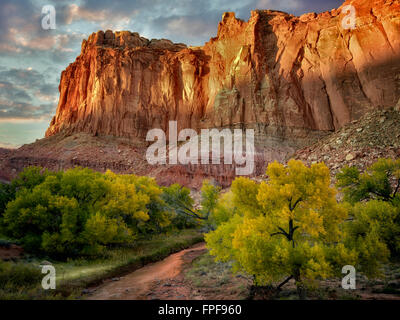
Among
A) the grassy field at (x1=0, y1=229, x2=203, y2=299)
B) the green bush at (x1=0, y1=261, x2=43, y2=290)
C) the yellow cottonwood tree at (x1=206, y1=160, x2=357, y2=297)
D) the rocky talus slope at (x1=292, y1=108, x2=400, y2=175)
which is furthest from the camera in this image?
the rocky talus slope at (x1=292, y1=108, x2=400, y2=175)

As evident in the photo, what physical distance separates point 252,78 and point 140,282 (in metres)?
50.6

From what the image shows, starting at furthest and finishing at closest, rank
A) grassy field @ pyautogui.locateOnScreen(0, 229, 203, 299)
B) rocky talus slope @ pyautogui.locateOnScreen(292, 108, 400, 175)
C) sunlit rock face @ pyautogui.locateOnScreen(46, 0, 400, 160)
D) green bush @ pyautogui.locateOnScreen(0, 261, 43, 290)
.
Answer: sunlit rock face @ pyautogui.locateOnScreen(46, 0, 400, 160) → rocky talus slope @ pyautogui.locateOnScreen(292, 108, 400, 175) → green bush @ pyautogui.locateOnScreen(0, 261, 43, 290) → grassy field @ pyautogui.locateOnScreen(0, 229, 203, 299)

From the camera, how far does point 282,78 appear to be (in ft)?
176

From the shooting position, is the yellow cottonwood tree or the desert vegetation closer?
the yellow cottonwood tree

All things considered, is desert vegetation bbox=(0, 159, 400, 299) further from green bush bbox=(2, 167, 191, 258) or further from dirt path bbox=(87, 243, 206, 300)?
dirt path bbox=(87, 243, 206, 300)

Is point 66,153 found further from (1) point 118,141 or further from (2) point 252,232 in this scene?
(2) point 252,232

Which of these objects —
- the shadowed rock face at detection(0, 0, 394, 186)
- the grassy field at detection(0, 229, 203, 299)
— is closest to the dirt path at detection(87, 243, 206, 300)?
the grassy field at detection(0, 229, 203, 299)

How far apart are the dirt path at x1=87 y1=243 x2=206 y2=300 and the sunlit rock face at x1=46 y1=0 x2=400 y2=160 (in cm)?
3281

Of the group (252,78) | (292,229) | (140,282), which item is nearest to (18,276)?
(140,282)

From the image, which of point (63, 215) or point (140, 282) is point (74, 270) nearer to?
point (63, 215)

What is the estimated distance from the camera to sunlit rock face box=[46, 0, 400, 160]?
44.7 m

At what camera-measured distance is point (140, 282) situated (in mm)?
13008

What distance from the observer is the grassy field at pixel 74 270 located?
10.1m
